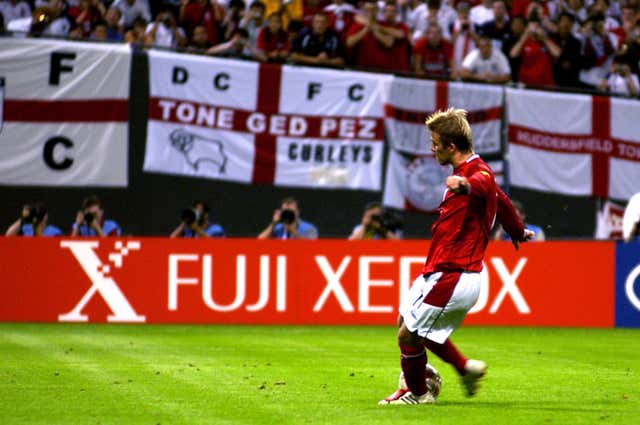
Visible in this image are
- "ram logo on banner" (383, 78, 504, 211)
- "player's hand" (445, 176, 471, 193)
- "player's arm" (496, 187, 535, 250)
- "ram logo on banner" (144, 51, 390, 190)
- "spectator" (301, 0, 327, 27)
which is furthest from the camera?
"spectator" (301, 0, 327, 27)

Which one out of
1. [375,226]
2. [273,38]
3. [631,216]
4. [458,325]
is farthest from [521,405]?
[273,38]

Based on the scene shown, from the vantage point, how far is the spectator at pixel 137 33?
19.5 metres

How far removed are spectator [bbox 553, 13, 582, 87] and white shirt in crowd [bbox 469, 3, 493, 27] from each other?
119 cm

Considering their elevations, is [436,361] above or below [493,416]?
below

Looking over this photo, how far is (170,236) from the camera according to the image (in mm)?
19109

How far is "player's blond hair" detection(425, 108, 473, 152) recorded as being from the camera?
884 cm

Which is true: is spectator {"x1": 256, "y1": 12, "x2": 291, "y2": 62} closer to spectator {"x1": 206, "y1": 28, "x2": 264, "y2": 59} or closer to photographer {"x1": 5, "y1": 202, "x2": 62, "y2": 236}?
spectator {"x1": 206, "y1": 28, "x2": 264, "y2": 59}

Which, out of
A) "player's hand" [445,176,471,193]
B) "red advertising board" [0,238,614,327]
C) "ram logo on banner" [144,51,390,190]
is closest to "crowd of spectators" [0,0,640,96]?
"ram logo on banner" [144,51,390,190]

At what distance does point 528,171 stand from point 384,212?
2.26 m

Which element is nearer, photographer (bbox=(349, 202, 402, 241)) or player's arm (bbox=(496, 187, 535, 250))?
player's arm (bbox=(496, 187, 535, 250))

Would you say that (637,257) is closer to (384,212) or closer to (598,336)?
(598,336)

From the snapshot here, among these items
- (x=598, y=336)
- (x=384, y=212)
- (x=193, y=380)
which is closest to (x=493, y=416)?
(x=193, y=380)

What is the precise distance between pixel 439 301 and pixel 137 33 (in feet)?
38.7

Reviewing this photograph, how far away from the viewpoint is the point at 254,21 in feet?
67.6
